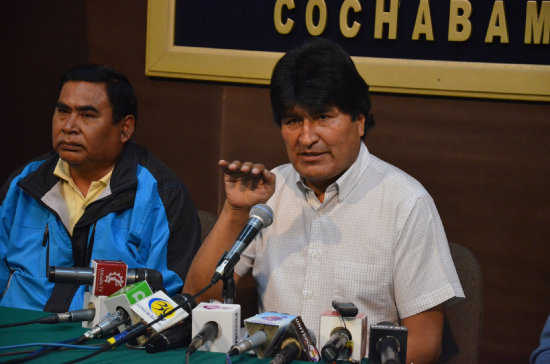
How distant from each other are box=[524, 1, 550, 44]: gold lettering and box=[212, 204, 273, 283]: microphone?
1614 mm

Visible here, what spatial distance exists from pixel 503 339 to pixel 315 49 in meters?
1.54

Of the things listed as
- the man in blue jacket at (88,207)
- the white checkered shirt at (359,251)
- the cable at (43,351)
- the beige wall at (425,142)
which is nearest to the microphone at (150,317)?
the cable at (43,351)

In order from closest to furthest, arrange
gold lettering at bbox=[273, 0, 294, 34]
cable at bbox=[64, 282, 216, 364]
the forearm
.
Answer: cable at bbox=[64, 282, 216, 364]
the forearm
gold lettering at bbox=[273, 0, 294, 34]

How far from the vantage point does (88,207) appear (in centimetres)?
265

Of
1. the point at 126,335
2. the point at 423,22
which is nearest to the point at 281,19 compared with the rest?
the point at 423,22

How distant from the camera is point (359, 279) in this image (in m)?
2.12

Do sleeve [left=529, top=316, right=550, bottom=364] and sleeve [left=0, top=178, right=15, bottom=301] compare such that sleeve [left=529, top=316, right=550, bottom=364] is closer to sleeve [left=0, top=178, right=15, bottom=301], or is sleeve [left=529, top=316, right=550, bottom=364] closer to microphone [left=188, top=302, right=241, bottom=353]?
microphone [left=188, top=302, right=241, bottom=353]

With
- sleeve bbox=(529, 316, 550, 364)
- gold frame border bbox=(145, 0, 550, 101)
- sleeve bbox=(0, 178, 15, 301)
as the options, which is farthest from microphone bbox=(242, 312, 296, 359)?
gold frame border bbox=(145, 0, 550, 101)

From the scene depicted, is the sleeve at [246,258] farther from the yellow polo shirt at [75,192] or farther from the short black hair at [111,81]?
the short black hair at [111,81]

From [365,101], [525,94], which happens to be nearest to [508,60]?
[525,94]

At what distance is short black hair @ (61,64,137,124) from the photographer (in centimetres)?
284

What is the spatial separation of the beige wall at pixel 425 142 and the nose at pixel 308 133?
94 centimetres

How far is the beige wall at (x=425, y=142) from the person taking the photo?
2811 mm

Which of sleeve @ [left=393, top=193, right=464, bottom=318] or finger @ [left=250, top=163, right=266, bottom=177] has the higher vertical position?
finger @ [left=250, top=163, right=266, bottom=177]
